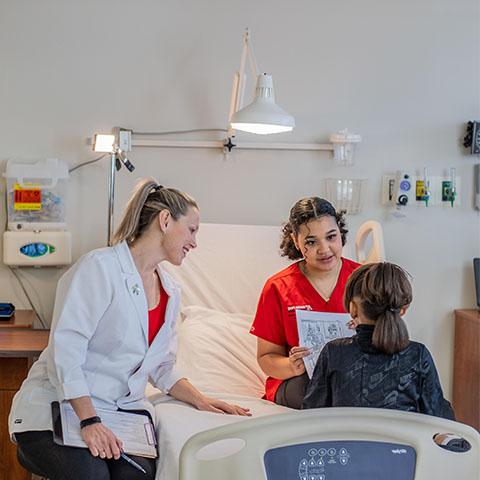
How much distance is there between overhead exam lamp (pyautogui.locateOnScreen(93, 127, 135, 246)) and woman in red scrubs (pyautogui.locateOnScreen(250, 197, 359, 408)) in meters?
0.76

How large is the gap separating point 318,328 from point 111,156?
118 cm

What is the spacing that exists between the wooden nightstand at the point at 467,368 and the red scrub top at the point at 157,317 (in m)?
1.57

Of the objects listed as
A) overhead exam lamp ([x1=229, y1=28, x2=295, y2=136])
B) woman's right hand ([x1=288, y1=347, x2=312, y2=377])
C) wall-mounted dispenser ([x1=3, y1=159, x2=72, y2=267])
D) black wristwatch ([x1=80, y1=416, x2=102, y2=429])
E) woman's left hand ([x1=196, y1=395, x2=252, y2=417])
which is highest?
overhead exam lamp ([x1=229, y1=28, x2=295, y2=136])

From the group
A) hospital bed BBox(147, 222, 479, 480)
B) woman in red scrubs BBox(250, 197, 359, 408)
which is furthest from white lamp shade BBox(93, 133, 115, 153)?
woman in red scrubs BBox(250, 197, 359, 408)

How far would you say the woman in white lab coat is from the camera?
6.46 ft

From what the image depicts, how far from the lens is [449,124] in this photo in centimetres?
344

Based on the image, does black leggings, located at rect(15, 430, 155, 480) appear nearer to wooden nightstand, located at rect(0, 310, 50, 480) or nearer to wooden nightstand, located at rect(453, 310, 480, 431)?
wooden nightstand, located at rect(0, 310, 50, 480)

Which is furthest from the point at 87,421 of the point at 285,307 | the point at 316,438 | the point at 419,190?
the point at 419,190

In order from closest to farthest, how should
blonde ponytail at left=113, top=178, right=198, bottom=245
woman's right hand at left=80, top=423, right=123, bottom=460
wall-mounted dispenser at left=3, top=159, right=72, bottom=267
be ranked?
woman's right hand at left=80, top=423, right=123, bottom=460 < blonde ponytail at left=113, top=178, right=198, bottom=245 < wall-mounted dispenser at left=3, top=159, right=72, bottom=267

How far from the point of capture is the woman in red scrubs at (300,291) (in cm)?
243

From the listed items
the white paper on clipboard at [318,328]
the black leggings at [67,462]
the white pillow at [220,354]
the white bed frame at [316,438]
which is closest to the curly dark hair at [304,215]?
the white paper on clipboard at [318,328]

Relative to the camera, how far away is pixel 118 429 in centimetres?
205

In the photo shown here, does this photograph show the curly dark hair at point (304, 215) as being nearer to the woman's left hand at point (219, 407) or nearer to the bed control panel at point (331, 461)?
the woman's left hand at point (219, 407)

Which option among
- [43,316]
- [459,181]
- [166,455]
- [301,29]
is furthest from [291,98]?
[166,455]
